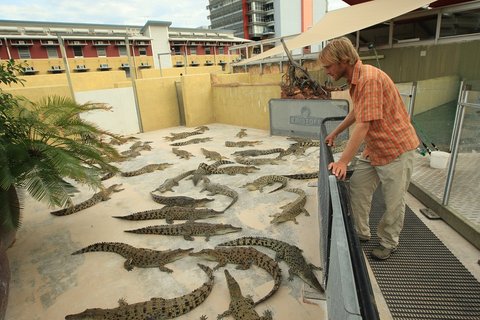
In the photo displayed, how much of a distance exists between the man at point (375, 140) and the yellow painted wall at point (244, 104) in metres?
6.80

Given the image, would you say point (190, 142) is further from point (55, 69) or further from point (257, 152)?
point (55, 69)

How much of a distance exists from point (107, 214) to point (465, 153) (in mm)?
5134

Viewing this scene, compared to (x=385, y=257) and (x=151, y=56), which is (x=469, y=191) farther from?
(x=151, y=56)

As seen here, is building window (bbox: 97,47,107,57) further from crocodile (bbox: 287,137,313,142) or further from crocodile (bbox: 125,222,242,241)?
crocodile (bbox: 125,222,242,241)

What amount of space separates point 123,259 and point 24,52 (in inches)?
1325

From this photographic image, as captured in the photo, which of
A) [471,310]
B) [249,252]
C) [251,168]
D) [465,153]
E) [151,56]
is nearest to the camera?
[471,310]

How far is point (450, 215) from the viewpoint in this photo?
3.14 m

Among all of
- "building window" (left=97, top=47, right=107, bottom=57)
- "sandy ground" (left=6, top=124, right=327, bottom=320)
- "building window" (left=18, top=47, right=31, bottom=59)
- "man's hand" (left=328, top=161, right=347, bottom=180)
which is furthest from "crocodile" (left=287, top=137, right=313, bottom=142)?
"building window" (left=97, top=47, right=107, bottom=57)

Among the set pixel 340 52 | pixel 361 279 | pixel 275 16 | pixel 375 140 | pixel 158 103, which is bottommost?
pixel 158 103

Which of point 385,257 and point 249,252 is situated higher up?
point 385,257

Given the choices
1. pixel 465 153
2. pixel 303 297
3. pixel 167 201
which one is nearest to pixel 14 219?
pixel 167 201

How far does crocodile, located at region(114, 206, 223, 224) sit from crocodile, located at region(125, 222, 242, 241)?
24 centimetres

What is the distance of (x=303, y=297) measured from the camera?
8.16 ft

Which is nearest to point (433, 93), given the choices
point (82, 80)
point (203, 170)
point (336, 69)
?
point (336, 69)
